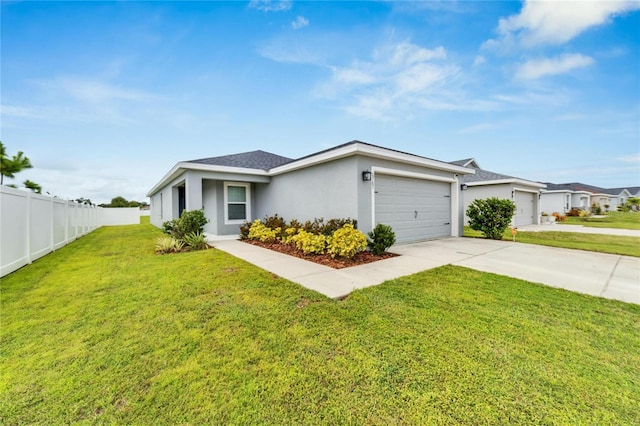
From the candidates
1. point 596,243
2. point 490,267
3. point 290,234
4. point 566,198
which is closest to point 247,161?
point 290,234

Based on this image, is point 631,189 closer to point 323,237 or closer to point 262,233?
point 323,237

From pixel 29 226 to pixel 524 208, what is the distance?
24.8m

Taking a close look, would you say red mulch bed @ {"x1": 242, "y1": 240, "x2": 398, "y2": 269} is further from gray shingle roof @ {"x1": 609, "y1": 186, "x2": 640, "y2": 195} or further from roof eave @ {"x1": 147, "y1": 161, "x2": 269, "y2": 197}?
gray shingle roof @ {"x1": 609, "y1": 186, "x2": 640, "y2": 195}

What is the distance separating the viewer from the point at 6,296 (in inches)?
165

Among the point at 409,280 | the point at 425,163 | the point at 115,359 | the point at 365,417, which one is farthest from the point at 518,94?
the point at 115,359

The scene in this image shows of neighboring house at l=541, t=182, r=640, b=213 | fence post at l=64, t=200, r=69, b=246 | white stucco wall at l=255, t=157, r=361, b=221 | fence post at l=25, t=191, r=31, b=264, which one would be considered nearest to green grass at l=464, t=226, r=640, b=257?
white stucco wall at l=255, t=157, r=361, b=221

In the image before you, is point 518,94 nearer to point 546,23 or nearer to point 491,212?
point 546,23

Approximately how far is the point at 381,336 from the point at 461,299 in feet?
5.78

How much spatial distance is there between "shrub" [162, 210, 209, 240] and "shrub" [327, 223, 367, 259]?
17.3 ft

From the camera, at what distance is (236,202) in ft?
38.4

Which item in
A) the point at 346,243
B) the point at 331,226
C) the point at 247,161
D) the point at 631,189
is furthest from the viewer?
the point at 631,189

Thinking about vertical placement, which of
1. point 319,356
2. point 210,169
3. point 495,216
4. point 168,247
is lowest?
point 319,356

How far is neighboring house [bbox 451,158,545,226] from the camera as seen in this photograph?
1559 cm

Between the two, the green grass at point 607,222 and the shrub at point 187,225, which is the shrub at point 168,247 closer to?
the shrub at point 187,225
